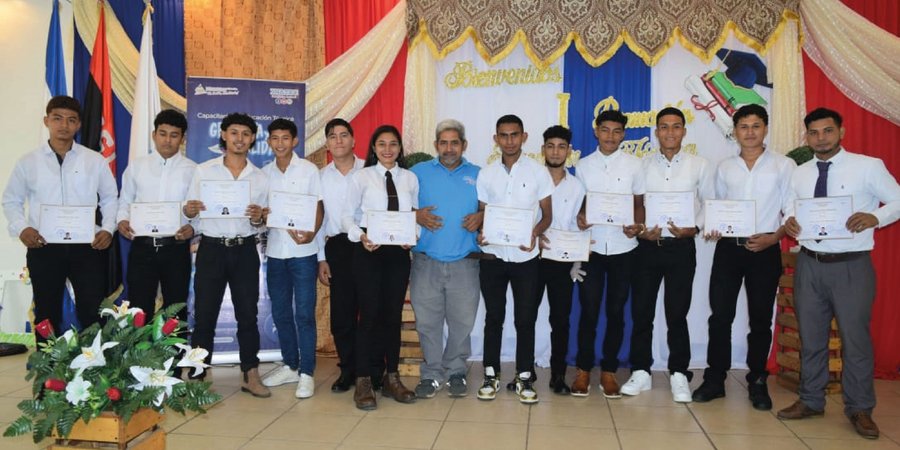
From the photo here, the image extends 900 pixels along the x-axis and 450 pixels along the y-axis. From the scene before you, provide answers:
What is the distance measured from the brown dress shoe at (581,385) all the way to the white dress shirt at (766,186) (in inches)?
57.1

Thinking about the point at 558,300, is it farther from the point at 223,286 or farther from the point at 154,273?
the point at 154,273

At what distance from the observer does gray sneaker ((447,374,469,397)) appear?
410 centimetres

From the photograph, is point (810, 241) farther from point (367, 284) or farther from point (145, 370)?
point (145, 370)

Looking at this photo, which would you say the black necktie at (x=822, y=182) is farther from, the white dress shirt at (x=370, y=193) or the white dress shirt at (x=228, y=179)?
the white dress shirt at (x=228, y=179)

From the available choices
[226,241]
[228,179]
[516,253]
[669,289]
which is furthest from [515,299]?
[228,179]

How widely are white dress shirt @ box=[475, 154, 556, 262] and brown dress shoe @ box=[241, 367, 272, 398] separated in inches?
68.1

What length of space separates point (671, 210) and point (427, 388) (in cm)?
193

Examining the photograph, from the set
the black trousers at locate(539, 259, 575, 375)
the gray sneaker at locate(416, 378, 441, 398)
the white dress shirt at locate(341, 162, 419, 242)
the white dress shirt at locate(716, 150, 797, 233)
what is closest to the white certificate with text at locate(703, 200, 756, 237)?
the white dress shirt at locate(716, 150, 797, 233)

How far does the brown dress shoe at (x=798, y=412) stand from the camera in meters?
3.64

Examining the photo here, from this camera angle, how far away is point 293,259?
4.17 metres

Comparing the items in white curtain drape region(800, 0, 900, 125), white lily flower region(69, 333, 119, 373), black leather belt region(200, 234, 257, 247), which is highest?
white curtain drape region(800, 0, 900, 125)

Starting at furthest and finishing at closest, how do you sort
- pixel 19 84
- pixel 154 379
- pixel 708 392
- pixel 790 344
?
pixel 19 84, pixel 790 344, pixel 708 392, pixel 154 379

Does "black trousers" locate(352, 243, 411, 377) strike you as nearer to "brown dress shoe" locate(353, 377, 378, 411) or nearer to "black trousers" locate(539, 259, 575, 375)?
"brown dress shoe" locate(353, 377, 378, 411)

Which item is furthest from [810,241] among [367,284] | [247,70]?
[247,70]
